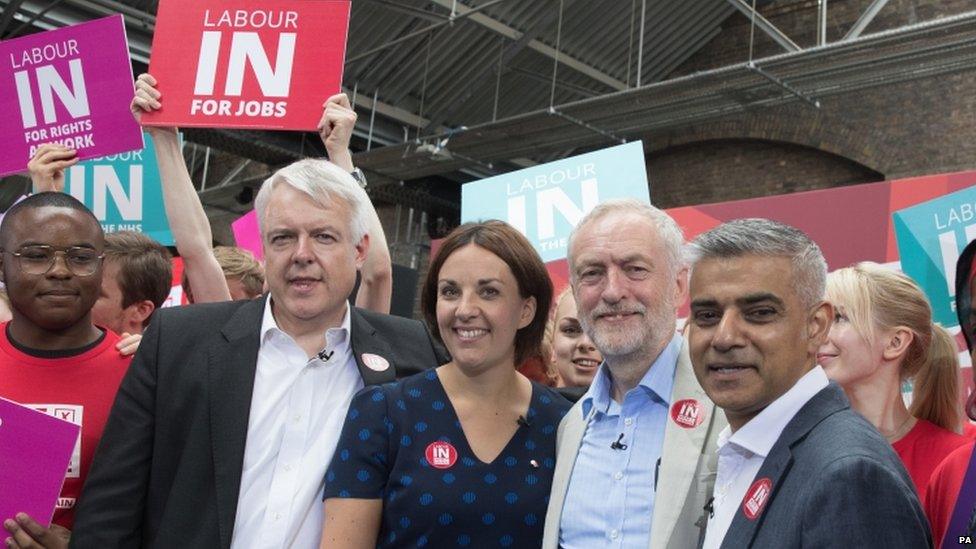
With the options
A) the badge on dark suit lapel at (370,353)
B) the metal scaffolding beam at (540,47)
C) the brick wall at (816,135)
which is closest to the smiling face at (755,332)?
the badge on dark suit lapel at (370,353)

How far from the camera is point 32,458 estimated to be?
206cm

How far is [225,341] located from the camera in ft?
7.18

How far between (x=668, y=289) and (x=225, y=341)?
37.1 inches

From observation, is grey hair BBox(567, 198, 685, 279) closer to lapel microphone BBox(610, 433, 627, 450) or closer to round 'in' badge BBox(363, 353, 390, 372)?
lapel microphone BBox(610, 433, 627, 450)

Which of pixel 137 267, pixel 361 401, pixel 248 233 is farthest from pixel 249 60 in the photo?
pixel 248 233

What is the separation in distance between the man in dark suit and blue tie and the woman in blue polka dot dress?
0.49 meters

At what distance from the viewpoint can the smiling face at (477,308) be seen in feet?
7.12

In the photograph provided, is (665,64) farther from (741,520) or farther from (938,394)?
(741,520)

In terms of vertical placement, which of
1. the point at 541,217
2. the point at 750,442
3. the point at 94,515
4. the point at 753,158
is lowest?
the point at 94,515

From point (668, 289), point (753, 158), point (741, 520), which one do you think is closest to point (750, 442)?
point (741, 520)

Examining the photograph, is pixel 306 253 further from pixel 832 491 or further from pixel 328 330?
pixel 832 491

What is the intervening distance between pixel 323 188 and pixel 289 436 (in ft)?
1.73

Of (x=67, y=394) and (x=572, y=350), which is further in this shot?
(x=572, y=350)

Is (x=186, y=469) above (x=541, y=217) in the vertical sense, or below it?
below
